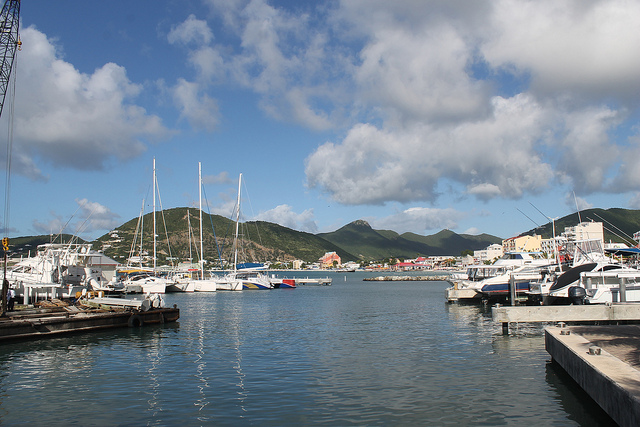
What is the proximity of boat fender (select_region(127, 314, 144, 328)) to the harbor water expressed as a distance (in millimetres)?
2562

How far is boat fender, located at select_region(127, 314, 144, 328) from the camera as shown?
3653cm

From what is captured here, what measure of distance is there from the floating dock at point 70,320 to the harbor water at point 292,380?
0.67 meters

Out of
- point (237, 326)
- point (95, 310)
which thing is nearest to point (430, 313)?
point (237, 326)

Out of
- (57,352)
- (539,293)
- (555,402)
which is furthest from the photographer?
(539,293)

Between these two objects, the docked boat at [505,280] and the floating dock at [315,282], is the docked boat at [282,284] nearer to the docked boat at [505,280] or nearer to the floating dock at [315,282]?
the floating dock at [315,282]

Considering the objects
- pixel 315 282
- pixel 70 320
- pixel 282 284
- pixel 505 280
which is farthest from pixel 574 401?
pixel 315 282

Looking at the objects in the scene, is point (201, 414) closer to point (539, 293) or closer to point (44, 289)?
point (539, 293)

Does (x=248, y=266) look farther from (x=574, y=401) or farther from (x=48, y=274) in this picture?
(x=574, y=401)

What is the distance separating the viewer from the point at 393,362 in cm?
2253

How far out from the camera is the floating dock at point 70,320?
29188 mm

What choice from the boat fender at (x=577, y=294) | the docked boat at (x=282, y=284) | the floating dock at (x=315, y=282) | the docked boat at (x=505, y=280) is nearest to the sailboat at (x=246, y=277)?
the docked boat at (x=282, y=284)

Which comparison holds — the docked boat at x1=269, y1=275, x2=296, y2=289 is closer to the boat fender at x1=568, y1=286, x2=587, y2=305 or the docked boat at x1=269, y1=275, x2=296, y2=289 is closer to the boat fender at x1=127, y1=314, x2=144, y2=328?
the boat fender at x1=127, y1=314, x2=144, y2=328

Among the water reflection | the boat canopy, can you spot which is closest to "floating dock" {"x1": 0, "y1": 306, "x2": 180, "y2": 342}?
the water reflection

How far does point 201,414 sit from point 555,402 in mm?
11329
